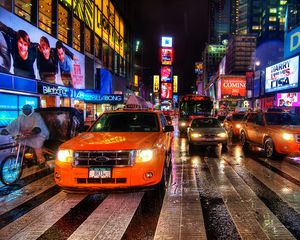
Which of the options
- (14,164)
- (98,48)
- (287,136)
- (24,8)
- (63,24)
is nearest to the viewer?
(14,164)

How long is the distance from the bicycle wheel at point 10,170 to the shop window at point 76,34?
711 inches

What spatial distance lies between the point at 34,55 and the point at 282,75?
3017cm

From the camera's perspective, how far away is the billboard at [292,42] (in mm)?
34375

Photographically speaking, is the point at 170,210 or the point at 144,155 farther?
the point at 144,155

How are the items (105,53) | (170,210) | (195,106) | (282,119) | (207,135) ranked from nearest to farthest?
(170,210), (282,119), (207,135), (195,106), (105,53)

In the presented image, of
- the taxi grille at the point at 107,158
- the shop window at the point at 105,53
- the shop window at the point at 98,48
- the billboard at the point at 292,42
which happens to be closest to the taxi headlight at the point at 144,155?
the taxi grille at the point at 107,158

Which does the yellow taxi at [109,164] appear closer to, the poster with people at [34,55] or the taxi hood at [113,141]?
the taxi hood at [113,141]

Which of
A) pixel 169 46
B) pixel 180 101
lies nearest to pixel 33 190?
pixel 180 101

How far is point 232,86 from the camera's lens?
237ft

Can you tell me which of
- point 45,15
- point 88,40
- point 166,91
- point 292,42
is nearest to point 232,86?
point 166,91

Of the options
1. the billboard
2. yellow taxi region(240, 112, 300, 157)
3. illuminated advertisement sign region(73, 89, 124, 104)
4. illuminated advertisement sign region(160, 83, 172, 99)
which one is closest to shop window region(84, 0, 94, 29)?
illuminated advertisement sign region(73, 89, 124, 104)

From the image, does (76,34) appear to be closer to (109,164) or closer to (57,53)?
(57,53)

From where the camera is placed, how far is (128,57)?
47.6 metres

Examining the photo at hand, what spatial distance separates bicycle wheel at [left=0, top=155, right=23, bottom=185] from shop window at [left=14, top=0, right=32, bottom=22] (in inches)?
430
